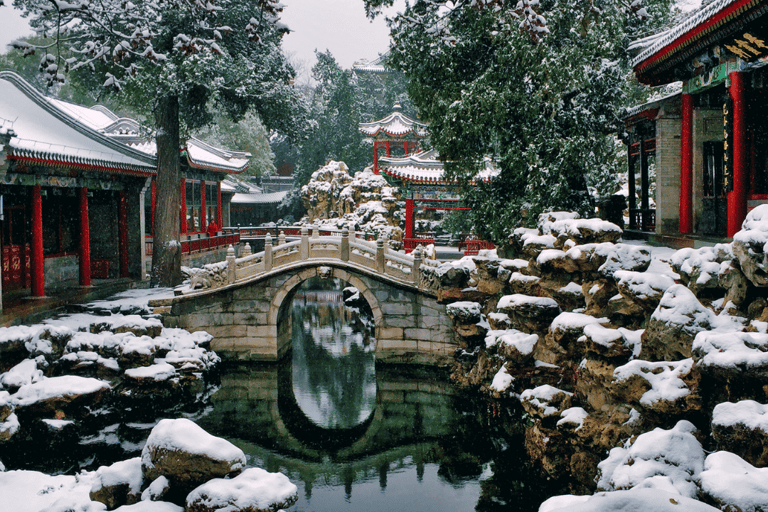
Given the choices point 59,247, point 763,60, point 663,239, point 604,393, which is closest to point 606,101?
point 663,239

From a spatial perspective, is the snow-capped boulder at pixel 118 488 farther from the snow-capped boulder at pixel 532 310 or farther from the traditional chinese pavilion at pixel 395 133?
the traditional chinese pavilion at pixel 395 133

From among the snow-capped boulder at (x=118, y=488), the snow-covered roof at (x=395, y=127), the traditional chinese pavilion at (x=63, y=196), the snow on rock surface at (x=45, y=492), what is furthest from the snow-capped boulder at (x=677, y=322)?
the snow-covered roof at (x=395, y=127)

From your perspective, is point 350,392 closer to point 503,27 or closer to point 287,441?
point 287,441

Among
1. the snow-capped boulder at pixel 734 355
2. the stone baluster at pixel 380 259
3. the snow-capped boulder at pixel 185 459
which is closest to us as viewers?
the snow-capped boulder at pixel 734 355

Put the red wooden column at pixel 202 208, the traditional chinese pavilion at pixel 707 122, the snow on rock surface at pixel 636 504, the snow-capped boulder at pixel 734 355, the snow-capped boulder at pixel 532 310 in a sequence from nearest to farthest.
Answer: the snow on rock surface at pixel 636 504
the snow-capped boulder at pixel 734 355
the traditional chinese pavilion at pixel 707 122
the snow-capped boulder at pixel 532 310
the red wooden column at pixel 202 208

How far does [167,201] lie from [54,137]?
3.32 meters

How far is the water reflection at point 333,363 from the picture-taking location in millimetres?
14133

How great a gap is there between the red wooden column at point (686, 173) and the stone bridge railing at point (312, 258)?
242 inches

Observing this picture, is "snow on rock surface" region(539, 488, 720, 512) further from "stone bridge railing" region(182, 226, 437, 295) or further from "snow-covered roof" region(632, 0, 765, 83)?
"stone bridge railing" region(182, 226, 437, 295)

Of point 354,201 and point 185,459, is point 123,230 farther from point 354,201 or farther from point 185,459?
point 185,459

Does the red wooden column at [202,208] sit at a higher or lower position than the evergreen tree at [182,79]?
lower

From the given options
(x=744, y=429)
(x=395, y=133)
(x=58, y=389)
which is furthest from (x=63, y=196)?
(x=395, y=133)

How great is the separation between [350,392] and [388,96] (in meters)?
31.2

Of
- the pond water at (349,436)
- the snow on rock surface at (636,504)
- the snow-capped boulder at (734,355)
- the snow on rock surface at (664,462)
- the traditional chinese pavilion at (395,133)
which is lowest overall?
the pond water at (349,436)
